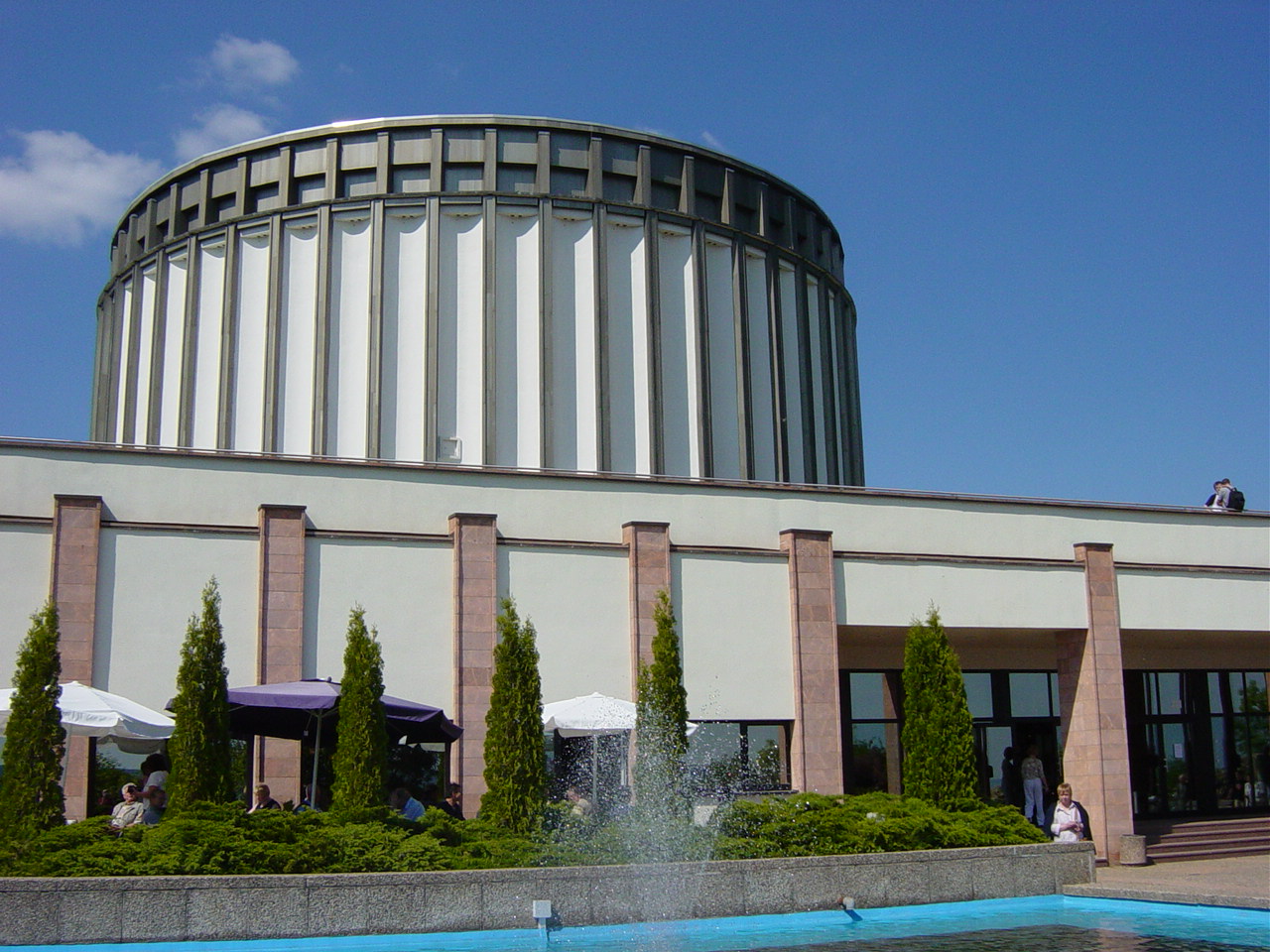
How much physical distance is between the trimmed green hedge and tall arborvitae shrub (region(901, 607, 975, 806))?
1.58 feet

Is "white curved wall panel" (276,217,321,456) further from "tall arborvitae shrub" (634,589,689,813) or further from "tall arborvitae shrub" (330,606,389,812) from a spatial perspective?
"tall arborvitae shrub" (330,606,389,812)

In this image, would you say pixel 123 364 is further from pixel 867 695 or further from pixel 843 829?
pixel 843 829

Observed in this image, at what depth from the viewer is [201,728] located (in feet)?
51.2

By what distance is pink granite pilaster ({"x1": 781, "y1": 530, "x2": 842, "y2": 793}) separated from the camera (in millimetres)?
21734

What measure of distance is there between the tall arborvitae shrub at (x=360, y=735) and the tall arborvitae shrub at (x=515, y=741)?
1.43m

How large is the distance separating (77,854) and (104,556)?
6.36 metres

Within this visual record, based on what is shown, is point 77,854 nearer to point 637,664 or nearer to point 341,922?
point 341,922

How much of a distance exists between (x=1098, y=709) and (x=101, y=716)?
16.4 m

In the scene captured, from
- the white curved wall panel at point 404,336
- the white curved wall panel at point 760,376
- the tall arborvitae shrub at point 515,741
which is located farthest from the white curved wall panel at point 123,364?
the tall arborvitae shrub at point 515,741

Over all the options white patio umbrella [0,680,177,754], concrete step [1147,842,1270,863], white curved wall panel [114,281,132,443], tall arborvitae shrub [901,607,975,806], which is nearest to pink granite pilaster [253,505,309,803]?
white patio umbrella [0,680,177,754]

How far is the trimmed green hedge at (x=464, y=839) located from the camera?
14008 mm

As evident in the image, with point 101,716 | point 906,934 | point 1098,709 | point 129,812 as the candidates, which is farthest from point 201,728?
point 1098,709

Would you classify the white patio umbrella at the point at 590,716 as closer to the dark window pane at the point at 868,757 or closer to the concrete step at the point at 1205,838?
the dark window pane at the point at 868,757

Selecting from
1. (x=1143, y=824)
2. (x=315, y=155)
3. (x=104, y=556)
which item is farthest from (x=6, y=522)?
Answer: (x=1143, y=824)
